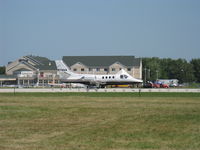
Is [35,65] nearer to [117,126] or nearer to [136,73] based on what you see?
[136,73]

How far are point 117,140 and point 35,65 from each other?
10900 centimetres

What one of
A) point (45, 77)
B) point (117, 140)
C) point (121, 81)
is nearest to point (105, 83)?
point (121, 81)

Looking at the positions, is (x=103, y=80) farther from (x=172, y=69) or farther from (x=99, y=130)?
(x=172, y=69)

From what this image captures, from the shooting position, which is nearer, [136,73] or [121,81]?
[121,81]

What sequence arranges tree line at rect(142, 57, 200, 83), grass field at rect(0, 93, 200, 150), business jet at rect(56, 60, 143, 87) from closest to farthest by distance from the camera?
grass field at rect(0, 93, 200, 150), business jet at rect(56, 60, 143, 87), tree line at rect(142, 57, 200, 83)

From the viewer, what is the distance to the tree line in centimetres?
13850

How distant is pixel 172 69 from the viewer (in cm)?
14550

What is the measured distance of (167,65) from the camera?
151625mm

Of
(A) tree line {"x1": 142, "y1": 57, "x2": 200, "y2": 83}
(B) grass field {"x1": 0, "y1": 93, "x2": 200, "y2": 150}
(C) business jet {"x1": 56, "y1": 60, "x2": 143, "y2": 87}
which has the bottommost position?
(B) grass field {"x1": 0, "y1": 93, "x2": 200, "y2": 150}

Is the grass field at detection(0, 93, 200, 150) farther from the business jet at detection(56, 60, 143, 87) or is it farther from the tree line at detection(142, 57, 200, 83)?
the tree line at detection(142, 57, 200, 83)

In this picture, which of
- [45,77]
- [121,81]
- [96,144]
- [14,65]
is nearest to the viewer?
[96,144]

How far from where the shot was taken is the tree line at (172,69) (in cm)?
13850

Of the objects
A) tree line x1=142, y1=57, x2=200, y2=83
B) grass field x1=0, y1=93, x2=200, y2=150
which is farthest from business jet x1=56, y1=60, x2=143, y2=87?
tree line x1=142, y1=57, x2=200, y2=83

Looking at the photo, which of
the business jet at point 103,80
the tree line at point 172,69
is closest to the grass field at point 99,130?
the business jet at point 103,80
